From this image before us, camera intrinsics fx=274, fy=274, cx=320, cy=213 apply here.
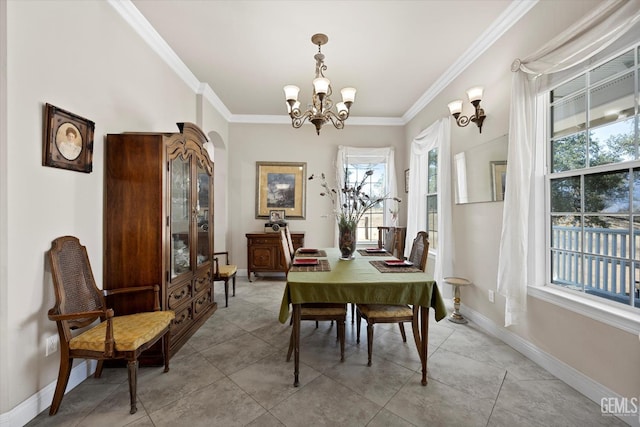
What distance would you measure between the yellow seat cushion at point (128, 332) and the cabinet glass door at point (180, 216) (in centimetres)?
45

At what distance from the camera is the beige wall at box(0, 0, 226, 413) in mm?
1527

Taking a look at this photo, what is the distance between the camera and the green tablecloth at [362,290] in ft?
6.27

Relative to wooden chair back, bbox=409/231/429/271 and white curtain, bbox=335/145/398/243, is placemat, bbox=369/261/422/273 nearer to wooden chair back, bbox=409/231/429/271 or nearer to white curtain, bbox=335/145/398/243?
wooden chair back, bbox=409/231/429/271

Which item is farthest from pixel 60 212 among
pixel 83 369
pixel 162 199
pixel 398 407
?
pixel 398 407

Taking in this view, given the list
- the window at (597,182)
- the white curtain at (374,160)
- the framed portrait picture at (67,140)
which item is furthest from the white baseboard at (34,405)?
the white curtain at (374,160)

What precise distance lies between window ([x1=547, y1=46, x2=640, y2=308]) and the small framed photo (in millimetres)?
3884

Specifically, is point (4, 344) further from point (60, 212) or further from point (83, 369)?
point (60, 212)

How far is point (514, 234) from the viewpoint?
7.61 ft

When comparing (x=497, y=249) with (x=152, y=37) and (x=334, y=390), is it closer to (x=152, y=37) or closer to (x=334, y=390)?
(x=334, y=390)

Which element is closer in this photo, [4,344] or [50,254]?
[4,344]

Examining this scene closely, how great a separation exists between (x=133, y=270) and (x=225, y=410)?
1.29 meters

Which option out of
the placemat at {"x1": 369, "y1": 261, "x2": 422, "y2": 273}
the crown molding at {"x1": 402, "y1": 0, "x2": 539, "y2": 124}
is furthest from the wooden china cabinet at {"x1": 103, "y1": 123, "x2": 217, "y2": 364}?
the crown molding at {"x1": 402, "y1": 0, "x2": 539, "y2": 124}

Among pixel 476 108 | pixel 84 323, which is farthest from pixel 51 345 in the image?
pixel 476 108

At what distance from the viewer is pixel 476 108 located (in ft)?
9.16
